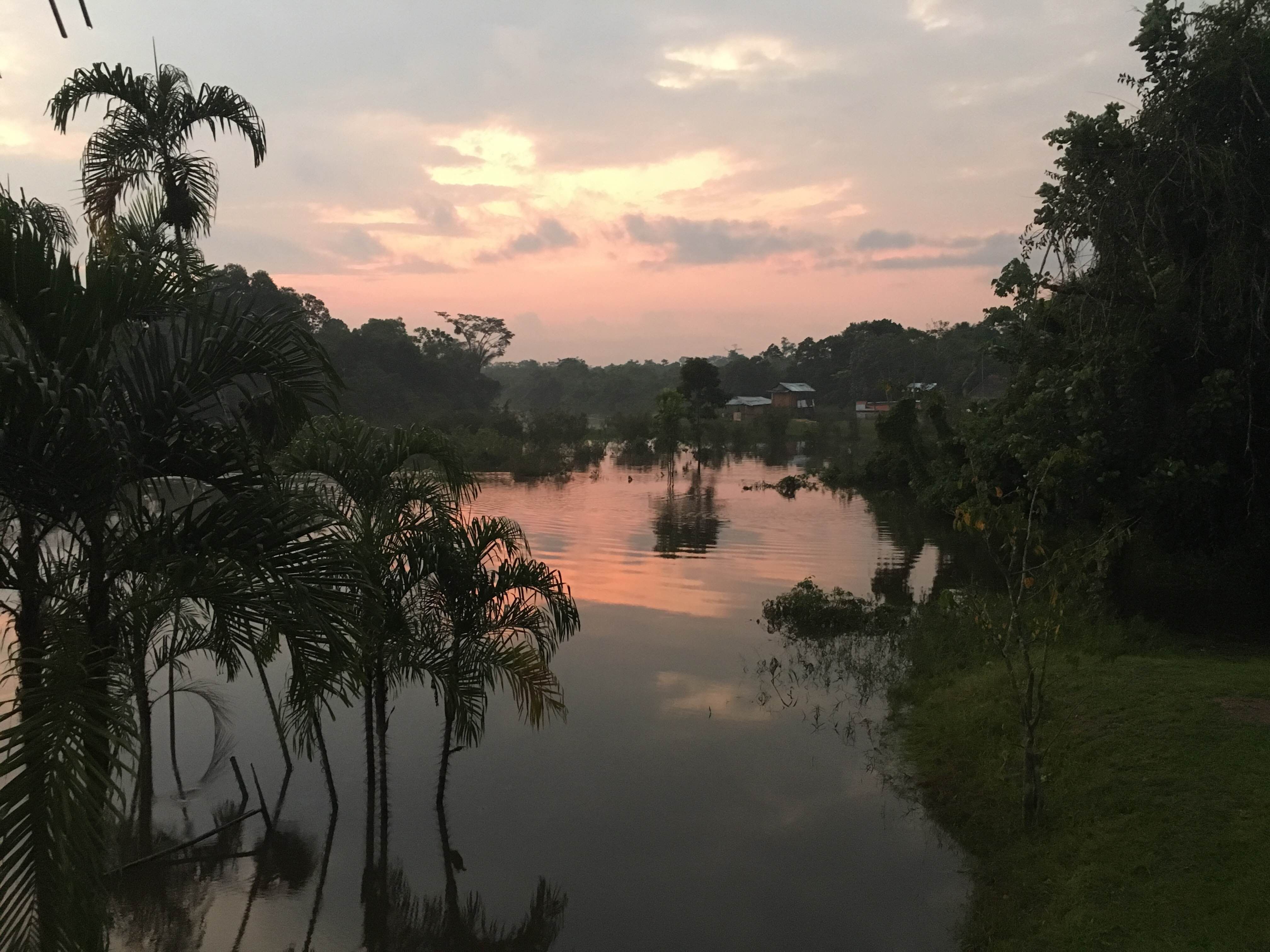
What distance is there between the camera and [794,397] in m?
82.0

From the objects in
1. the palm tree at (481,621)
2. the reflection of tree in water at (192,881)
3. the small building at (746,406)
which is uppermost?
the small building at (746,406)

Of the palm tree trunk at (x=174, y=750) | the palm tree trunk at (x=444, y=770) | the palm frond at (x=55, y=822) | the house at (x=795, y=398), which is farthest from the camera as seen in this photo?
the house at (x=795, y=398)

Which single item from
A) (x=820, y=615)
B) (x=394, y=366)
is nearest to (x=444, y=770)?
(x=820, y=615)

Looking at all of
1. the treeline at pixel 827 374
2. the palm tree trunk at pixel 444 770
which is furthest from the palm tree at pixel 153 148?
the treeline at pixel 827 374

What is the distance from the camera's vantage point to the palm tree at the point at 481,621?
7.36 m

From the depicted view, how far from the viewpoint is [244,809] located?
26.2ft

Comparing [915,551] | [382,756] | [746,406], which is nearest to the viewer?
[382,756]

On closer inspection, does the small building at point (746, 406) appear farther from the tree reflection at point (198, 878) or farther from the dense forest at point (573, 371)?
the tree reflection at point (198, 878)

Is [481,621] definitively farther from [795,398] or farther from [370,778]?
[795,398]

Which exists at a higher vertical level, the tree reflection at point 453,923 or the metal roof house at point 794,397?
the metal roof house at point 794,397

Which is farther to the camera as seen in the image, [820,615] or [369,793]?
[820,615]

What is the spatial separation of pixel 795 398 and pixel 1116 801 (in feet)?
250

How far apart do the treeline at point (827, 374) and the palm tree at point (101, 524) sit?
187 feet

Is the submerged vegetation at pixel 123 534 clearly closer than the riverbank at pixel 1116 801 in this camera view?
Yes
